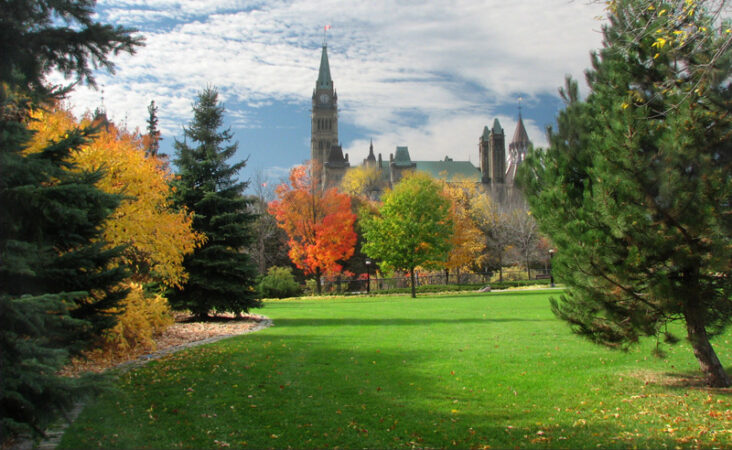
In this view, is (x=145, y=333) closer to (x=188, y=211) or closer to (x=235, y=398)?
(x=235, y=398)

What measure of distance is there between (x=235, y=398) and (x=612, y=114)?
6.45 m

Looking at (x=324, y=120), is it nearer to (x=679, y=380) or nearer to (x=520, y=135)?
(x=520, y=135)

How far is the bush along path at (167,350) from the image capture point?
5.53 metres

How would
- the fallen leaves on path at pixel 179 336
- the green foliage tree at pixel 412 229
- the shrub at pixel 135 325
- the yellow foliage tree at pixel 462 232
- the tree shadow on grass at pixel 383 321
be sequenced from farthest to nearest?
the yellow foliage tree at pixel 462 232
the green foliage tree at pixel 412 229
the tree shadow on grass at pixel 383 321
the shrub at pixel 135 325
the fallen leaves on path at pixel 179 336

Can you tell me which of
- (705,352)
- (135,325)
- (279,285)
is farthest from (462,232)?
(705,352)

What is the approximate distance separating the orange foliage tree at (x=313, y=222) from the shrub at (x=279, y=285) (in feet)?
4.57

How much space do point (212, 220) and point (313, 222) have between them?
18356mm

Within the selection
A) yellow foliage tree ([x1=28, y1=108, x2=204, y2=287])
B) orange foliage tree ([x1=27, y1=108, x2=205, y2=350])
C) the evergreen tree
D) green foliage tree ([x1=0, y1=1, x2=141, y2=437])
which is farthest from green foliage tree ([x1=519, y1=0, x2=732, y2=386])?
the evergreen tree

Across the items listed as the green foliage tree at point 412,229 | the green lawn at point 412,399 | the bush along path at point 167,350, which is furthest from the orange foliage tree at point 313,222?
the green lawn at point 412,399

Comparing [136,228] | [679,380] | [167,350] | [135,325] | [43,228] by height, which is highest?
[136,228]

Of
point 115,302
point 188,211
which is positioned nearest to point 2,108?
point 115,302

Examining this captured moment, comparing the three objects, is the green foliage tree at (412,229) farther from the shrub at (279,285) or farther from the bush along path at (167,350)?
Answer: the bush along path at (167,350)

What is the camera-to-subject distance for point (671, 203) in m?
7.07

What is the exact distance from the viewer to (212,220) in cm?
1866
